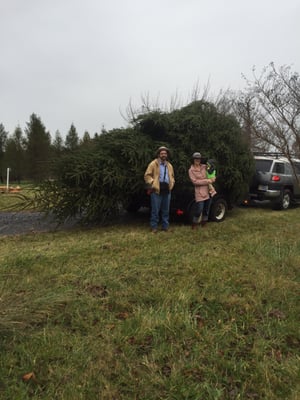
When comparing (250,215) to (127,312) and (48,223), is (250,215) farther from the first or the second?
(127,312)

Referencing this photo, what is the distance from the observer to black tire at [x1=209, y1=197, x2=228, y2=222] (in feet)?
26.8

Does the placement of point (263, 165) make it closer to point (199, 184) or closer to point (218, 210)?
point (218, 210)

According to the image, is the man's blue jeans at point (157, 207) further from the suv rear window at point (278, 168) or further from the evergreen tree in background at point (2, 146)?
the evergreen tree in background at point (2, 146)

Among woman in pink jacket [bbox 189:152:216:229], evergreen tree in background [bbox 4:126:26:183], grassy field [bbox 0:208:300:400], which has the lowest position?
grassy field [bbox 0:208:300:400]

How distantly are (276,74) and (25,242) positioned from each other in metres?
7.59

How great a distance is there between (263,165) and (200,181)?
4455 millimetres

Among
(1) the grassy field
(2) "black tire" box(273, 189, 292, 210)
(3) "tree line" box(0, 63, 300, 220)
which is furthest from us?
(2) "black tire" box(273, 189, 292, 210)

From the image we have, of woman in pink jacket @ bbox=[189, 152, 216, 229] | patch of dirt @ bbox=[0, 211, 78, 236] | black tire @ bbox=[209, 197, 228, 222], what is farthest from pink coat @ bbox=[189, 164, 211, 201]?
patch of dirt @ bbox=[0, 211, 78, 236]

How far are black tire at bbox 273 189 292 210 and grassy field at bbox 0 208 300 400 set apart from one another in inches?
220

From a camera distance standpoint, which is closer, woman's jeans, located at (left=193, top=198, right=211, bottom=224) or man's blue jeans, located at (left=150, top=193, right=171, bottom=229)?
man's blue jeans, located at (left=150, top=193, right=171, bottom=229)

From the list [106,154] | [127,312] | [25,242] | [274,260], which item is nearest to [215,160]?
[106,154]

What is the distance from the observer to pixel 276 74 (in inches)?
347

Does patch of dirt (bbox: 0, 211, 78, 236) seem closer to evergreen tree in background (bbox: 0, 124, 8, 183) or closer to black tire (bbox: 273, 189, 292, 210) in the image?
black tire (bbox: 273, 189, 292, 210)

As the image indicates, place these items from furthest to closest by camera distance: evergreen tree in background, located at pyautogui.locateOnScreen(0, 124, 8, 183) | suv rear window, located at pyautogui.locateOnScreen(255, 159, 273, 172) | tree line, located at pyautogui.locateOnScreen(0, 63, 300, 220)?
evergreen tree in background, located at pyautogui.locateOnScreen(0, 124, 8, 183)
suv rear window, located at pyautogui.locateOnScreen(255, 159, 273, 172)
tree line, located at pyautogui.locateOnScreen(0, 63, 300, 220)
